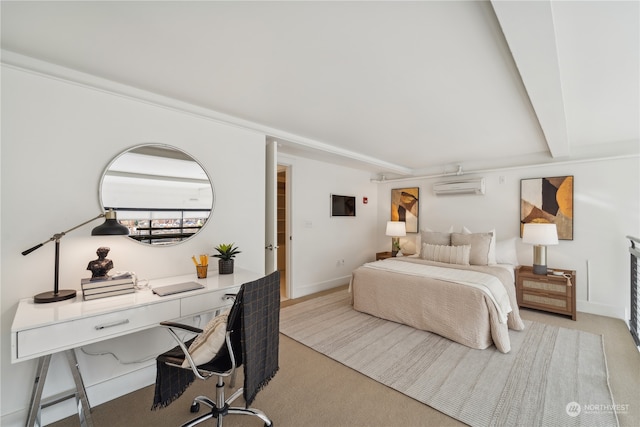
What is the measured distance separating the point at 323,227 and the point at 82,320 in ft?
11.9

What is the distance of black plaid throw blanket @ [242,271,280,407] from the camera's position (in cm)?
145

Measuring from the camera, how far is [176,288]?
1947 millimetres

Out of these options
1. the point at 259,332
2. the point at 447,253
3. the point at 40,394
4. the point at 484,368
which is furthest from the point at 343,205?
the point at 40,394

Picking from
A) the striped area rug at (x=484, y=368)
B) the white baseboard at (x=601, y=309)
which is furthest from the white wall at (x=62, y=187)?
the white baseboard at (x=601, y=309)

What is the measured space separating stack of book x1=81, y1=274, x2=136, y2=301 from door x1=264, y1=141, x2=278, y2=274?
52.6 inches

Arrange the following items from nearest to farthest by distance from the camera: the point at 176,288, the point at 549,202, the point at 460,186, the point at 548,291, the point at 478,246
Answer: the point at 176,288, the point at 548,291, the point at 478,246, the point at 549,202, the point at 460,186

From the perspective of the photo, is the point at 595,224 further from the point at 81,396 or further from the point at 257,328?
the point at 81,396

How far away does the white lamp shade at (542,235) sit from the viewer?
3.61 m

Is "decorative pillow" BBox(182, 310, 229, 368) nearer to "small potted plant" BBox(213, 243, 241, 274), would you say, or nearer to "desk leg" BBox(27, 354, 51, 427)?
"desk leg" BBox(27, 354, 51, 427)

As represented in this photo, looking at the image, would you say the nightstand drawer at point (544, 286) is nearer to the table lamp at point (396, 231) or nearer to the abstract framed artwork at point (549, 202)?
the abstract framed artwork at point (549, 202)

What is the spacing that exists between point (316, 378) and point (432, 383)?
0.93m

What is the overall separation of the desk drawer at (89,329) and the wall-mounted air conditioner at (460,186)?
4612 mm

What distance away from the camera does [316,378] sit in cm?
227
